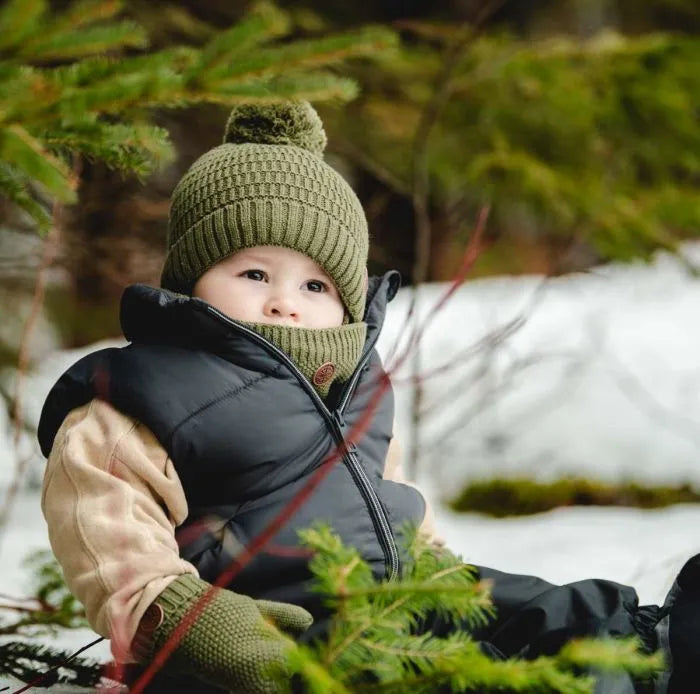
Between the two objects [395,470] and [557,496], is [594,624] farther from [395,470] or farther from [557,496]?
[557,496]

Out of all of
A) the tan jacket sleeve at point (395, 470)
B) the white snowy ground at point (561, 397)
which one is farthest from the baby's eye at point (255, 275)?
the white snowy ground at point (561, 397)

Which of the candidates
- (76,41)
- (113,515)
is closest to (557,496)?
(113,515)

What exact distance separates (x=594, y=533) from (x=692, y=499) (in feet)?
4.87

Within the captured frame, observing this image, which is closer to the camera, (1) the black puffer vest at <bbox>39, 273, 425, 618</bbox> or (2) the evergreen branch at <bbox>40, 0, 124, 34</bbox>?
(2) the evergreen branch at <bbox>40, 0, 124, 34</bbox>

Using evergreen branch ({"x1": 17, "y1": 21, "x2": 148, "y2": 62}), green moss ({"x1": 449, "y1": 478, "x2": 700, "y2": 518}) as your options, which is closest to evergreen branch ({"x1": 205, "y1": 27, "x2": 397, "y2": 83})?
evergreen branch ({"x1": 17, "y1": 21, "x2": 148, "y2": 62})

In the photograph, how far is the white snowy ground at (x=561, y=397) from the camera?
Result: 165 inches

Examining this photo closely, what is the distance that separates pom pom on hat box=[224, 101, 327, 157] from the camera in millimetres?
1928

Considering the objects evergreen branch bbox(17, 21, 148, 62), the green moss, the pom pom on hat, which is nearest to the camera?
evergreen branch bbox(17, 21, 148, 62)

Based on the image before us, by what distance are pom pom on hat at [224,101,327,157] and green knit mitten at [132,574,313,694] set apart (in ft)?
3.10

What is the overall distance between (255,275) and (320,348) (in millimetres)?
197

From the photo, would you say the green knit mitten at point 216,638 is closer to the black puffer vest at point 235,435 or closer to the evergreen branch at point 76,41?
the black puffer vest at point 235,435

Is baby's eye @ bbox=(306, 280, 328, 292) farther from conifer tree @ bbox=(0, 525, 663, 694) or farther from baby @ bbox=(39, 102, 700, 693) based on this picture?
conifer tree @ bbox=(0, 525, 663, 694)

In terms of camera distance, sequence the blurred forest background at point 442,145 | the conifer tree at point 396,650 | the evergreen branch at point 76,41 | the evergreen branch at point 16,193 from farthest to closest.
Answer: the blurred forest background at point 442,145 → the evergreen branch at point 16,193 → the evergreen branch at point 76,41 → the conifer tree at point 396,650

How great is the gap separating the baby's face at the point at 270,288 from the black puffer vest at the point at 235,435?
0.10 m
